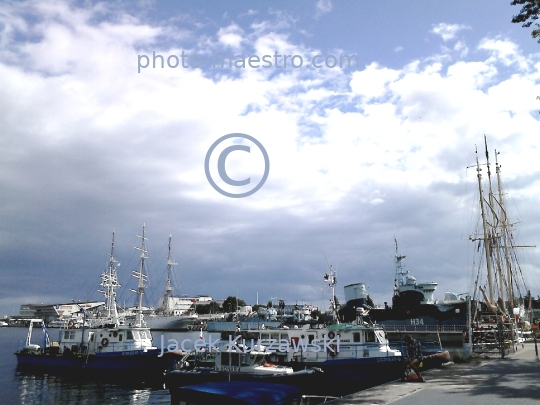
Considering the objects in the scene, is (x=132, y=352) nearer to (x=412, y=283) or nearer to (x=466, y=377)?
(x=466, y=377)

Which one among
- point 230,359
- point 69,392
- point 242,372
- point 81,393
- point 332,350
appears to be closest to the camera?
point 242,372

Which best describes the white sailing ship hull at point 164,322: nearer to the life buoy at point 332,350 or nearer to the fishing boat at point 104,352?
the fishing boat at point 104,352

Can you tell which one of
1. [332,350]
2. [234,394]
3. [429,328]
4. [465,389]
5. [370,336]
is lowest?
A: [429,328]

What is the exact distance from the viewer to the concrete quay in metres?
13.0

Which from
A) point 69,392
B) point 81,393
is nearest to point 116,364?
point 69,392

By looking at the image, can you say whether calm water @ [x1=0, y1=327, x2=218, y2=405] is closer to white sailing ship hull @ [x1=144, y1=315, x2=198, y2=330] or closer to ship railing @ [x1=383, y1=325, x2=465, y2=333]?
ship railing @ [x1=383, y1=325, x2=465, y2=333]

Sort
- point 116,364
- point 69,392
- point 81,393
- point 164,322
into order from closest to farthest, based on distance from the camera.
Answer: point 81,393, point 69,392, point 116,364, point 164,322

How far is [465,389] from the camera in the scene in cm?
1489

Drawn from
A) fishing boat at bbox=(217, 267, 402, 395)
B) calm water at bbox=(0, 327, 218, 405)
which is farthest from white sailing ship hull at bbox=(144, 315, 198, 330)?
fishing boat at bbox=(217, 267, 402, 395)

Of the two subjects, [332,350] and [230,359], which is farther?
[332,350]

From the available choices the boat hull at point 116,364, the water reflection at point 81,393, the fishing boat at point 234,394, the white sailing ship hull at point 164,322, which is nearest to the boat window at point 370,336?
the water reflection at point 81,393

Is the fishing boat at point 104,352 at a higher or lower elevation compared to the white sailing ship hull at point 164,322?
higher

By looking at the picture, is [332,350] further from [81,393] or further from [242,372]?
[81,393]

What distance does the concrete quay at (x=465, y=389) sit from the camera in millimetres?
13000
